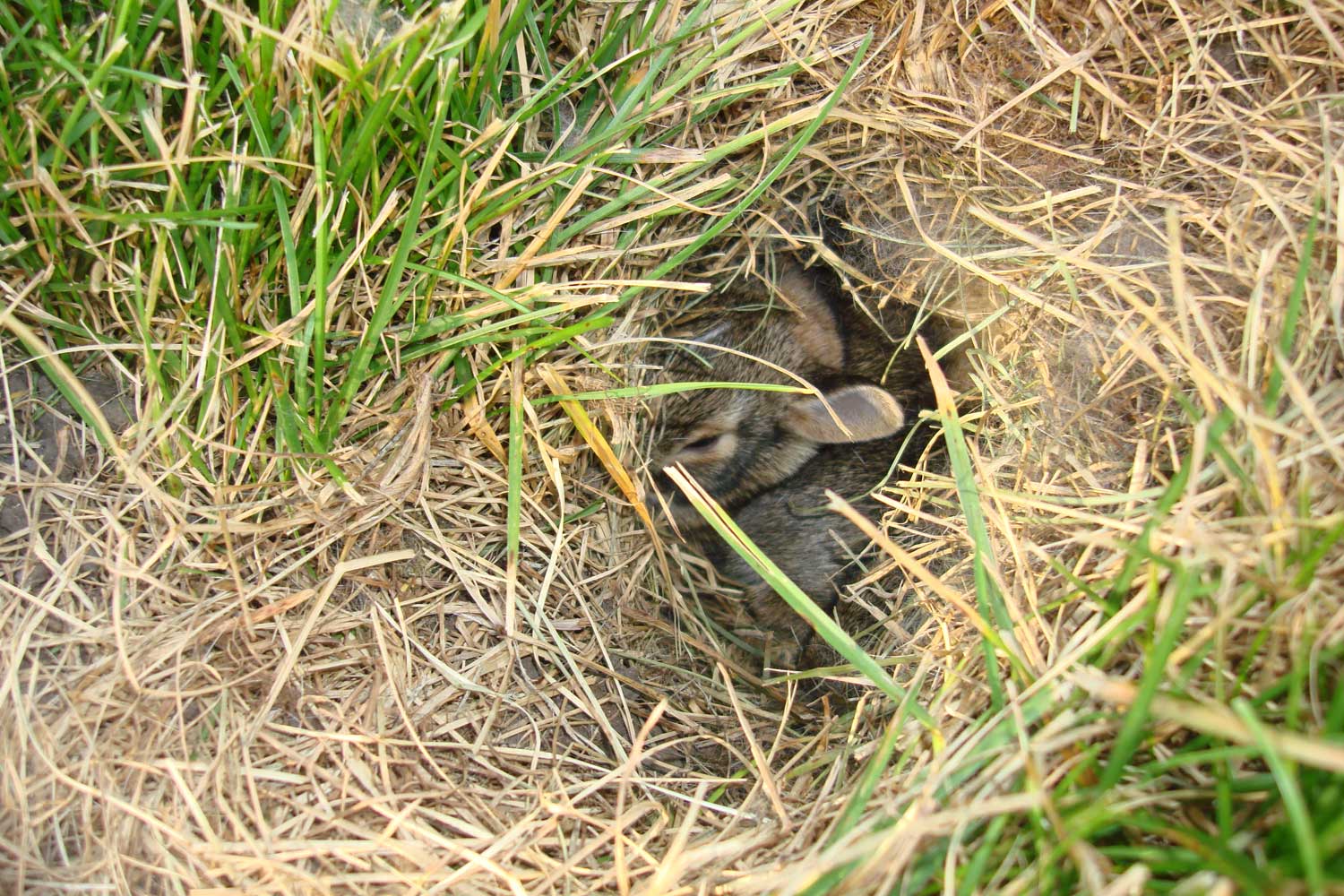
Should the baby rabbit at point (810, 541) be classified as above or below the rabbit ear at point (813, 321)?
below

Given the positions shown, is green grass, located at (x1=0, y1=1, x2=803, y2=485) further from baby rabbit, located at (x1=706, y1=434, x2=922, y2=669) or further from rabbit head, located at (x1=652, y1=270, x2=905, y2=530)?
baby rabbit, located at (x1=706, y1=434, x2=922, y2=669)

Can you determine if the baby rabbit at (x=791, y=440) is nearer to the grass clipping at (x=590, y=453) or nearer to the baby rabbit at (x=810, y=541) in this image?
the baby rabbit at (x=810, y=541)

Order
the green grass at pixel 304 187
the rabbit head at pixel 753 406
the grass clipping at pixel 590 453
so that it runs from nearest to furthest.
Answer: the grass clipping at pixel 590 453 < the green grass at pixel 304 187 < the rabbit head at pixel 753 406

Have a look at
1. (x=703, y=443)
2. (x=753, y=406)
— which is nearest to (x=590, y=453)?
(x=703, y=443)

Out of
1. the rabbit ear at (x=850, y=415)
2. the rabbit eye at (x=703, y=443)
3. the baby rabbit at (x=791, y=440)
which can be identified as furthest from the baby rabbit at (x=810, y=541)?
the rabbit eye at (x=703, y=443)

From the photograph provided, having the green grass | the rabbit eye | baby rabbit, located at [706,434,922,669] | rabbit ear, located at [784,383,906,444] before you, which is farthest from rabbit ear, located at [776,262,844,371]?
the green grass

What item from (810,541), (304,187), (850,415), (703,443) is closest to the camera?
(304,187)

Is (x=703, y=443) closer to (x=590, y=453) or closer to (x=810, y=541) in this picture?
(x=810, y=541)
